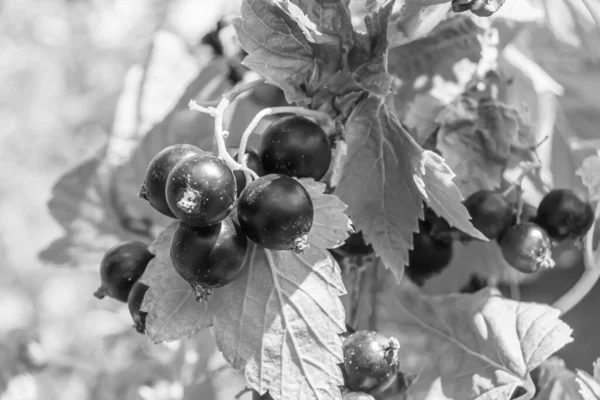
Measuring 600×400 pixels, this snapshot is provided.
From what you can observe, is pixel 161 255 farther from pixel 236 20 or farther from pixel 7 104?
pixel 7 104

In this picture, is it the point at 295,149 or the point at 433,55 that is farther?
the point at 433,55

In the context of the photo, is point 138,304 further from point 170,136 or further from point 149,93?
point 149,93

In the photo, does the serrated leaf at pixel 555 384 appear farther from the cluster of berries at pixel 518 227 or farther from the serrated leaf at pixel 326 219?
the serrated leaf at pixel 326 219

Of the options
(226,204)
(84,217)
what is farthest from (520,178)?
(84,217)

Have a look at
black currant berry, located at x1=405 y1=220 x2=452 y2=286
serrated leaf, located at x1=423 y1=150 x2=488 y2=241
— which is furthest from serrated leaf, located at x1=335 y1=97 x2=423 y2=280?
black currant berry, located at x1=405 y1=220 x2=452 y2=286

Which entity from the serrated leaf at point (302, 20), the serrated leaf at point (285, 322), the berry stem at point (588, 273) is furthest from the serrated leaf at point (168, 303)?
the berry stem at point (588, 273)
